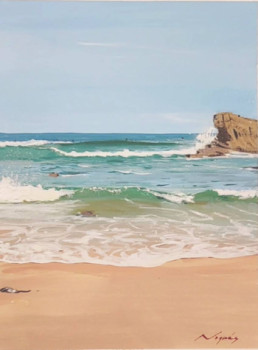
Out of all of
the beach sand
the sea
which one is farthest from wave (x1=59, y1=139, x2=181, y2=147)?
the beach sand

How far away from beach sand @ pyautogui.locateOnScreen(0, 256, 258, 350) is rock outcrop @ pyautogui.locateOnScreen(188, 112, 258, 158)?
15.0 inches

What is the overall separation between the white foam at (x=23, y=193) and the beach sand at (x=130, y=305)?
23cm

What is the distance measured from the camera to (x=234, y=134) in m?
1.94

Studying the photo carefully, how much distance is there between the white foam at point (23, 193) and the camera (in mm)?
1906

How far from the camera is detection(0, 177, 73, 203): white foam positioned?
1.91 meters

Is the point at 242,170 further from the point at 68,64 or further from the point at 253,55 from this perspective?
the point at 68,64

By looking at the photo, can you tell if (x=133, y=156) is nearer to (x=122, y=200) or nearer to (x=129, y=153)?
(x=129, y=153)

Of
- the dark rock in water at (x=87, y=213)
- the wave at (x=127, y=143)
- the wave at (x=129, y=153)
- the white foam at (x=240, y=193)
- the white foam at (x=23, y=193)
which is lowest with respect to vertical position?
the dark rock in water at (x=87, y=213)

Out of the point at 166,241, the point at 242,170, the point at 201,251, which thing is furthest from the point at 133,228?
the point at 242,170

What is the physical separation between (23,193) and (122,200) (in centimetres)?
34

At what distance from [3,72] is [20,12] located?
21 cm

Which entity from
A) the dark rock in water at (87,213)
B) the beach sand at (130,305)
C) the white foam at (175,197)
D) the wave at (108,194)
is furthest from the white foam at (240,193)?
the dark rock in water at (87,213)
